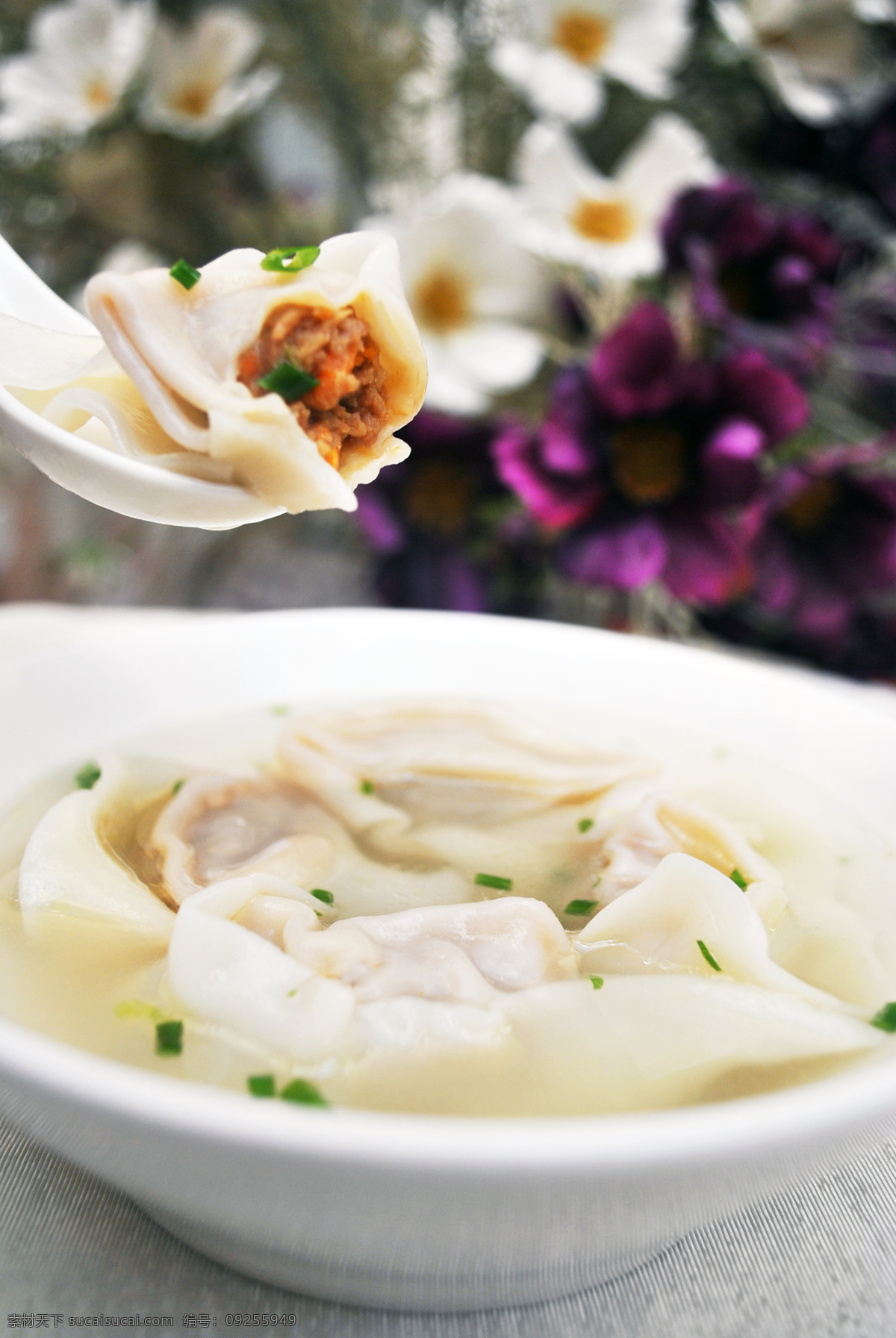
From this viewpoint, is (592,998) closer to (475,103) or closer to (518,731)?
(518,731)

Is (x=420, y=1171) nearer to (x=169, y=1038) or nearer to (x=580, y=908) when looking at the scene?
(x=169, y=1038)

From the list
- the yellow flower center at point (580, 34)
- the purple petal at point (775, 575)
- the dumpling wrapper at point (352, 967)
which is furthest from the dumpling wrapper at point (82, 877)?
the yellow flower center at point (580, 34)

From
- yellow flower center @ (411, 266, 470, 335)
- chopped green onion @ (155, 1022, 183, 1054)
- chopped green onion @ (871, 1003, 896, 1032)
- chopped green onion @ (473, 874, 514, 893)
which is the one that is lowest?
chopped green onion @ (473, 874, 514, 893)

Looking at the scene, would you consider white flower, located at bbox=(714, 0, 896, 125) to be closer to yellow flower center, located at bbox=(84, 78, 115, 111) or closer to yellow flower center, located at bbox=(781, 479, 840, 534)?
yellow flower center, located at bbox=(781, 479, 840, 534)

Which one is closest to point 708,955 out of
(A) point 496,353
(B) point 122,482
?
(B) point 122,482

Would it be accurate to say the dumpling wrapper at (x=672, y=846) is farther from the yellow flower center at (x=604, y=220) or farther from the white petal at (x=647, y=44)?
the white petal at (x=647, y=44)

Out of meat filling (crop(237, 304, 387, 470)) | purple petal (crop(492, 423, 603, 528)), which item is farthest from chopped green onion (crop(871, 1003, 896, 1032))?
purple petal (crop(492, 423, 603, 528))
